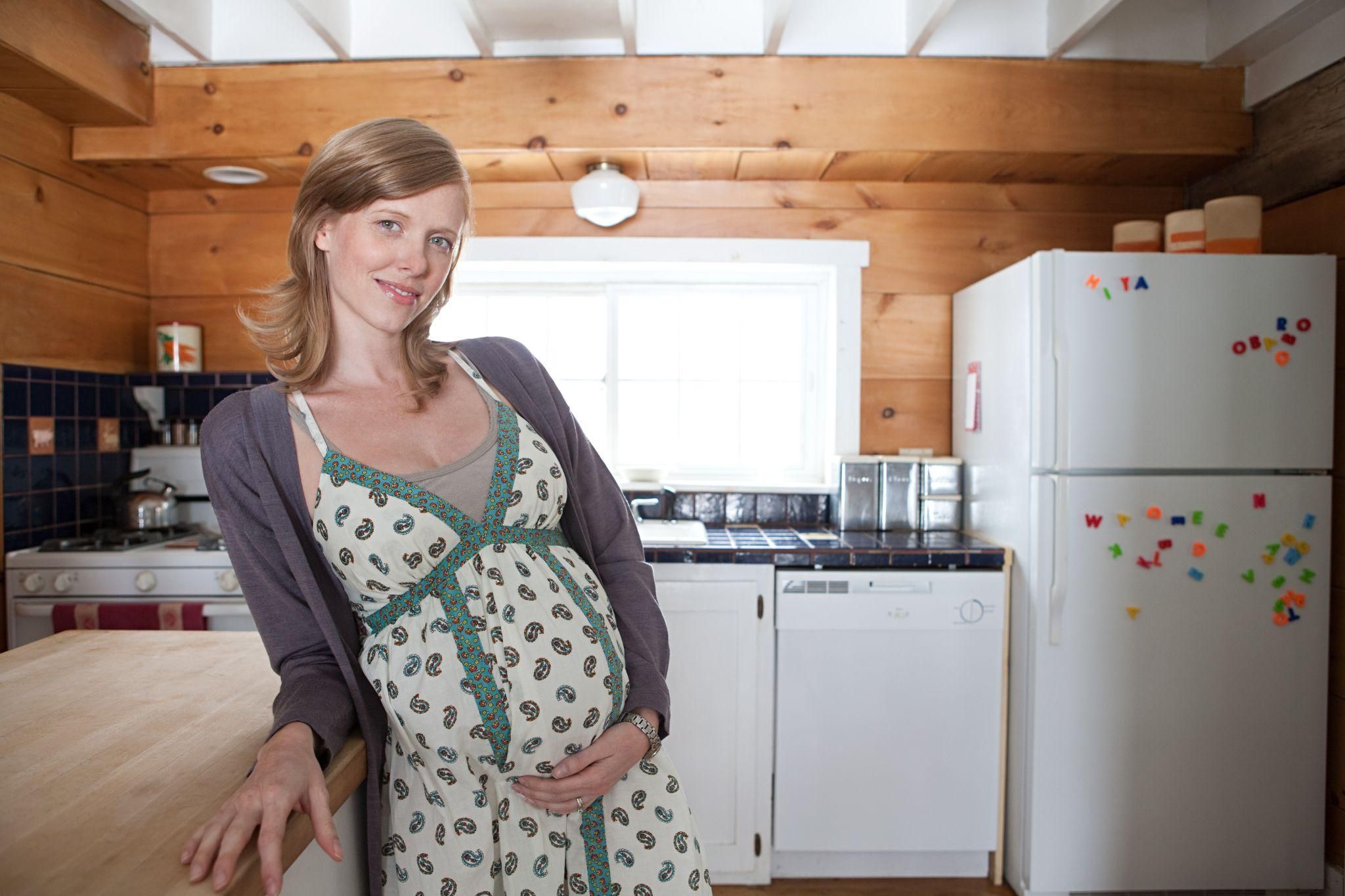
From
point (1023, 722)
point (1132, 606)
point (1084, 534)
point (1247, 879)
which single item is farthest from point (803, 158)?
point (1247, 879)

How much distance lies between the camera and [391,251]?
0.99 m

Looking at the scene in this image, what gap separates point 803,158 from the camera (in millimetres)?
2508

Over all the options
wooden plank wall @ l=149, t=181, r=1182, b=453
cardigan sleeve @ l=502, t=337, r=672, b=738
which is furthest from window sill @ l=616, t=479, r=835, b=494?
cardigan sleeve @ l=502, t=337, r=672, b=738

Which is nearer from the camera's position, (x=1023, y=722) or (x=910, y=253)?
(x=1023, y=722)

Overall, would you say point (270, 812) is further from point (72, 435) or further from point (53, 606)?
point (72, 435)

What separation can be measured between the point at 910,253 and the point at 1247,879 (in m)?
2.01

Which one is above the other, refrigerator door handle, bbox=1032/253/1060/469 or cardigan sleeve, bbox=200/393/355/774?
refrigerator door handle, bbox=1032/253/1060/469

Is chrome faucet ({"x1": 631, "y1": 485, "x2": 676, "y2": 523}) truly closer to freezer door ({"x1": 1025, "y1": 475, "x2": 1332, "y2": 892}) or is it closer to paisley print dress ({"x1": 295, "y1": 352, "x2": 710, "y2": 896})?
freezer door ({"x1": 1025, "y1": 475, "x2": 1332, "y2": 892})

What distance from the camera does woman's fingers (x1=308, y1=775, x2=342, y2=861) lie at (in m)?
0.71

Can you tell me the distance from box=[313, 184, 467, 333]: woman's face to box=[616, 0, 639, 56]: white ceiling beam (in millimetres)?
1305

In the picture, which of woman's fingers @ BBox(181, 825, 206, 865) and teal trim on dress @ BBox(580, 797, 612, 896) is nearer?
woman's fingers @ BBox(181, 825, 206, 865)

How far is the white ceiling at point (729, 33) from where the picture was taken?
2.33 m

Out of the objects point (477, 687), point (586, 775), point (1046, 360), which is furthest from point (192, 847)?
point (1046, 360)

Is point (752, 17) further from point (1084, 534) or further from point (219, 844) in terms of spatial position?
point (219, 844)
